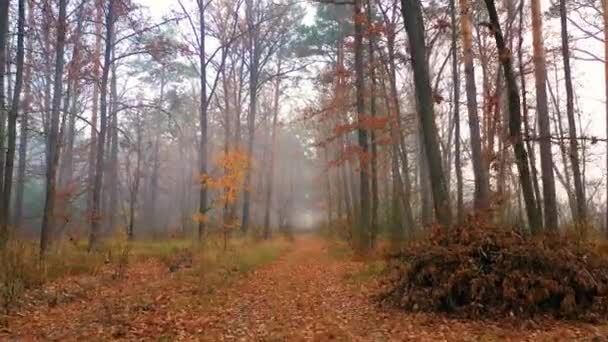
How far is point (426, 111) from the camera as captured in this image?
9195mm

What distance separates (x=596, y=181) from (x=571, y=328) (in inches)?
946

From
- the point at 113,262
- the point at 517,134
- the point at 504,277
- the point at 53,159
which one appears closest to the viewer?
the point at 504,277

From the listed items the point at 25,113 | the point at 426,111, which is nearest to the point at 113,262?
the point at 25,113

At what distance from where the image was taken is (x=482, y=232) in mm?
6578

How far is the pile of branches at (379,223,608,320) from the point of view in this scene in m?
5.81

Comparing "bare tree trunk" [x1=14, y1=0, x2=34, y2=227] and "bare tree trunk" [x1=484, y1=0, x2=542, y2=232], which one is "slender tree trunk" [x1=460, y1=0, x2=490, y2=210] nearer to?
"bare tree trunk" [x1=484, y1=0, x2=542, y2=232]

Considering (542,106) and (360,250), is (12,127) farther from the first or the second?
(542,106)

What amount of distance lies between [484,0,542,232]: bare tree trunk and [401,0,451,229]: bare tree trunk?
4.29ft

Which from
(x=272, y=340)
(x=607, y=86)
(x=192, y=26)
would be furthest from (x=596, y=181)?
(x=272, y=340)

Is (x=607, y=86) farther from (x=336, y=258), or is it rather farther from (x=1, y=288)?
(x=1, y=288)

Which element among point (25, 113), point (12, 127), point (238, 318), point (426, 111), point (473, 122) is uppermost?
point (25, 113)

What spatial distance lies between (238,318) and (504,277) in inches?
129

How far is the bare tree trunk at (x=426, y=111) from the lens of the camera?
8867 mm

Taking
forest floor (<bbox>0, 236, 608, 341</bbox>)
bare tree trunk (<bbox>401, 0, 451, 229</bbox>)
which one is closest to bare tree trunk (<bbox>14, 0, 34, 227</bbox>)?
forest floor (<bbox>0, 236, 608, 341</bbox>)
